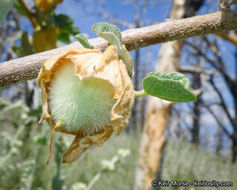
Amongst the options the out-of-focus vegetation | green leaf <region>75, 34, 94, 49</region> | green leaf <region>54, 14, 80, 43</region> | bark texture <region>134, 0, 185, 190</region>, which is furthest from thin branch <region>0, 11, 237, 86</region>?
bark texture <region>134, 0, 185, 190</region>

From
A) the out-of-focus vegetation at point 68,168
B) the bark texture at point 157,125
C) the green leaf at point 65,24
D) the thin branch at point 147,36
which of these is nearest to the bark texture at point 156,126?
the bark texture at point 157,125

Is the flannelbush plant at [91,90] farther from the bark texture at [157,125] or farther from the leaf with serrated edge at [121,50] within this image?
the bark texture at [157,125]

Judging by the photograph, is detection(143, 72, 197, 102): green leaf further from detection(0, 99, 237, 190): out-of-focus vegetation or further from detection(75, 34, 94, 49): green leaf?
detection(0, 99, 237, 190): out-of-focus vegetation

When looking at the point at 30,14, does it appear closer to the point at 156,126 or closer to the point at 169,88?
the point at 169,88

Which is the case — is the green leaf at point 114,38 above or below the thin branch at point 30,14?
below

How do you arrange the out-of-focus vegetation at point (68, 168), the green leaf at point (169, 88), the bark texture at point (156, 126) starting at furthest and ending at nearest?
1. the bark texture at point (156, 126)
2. the out-of-focus vegetation at point (68, 168)
3. the green leaf at point (169, 88)

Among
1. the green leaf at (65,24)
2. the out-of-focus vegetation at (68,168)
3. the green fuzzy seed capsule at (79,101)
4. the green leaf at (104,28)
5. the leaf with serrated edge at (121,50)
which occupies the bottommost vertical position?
the out-of-focus vegetation at (68,168)

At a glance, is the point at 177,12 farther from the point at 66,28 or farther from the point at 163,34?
the point at 163,34
